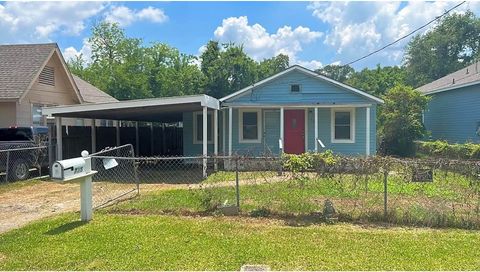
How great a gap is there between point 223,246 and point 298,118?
1151 centimetres

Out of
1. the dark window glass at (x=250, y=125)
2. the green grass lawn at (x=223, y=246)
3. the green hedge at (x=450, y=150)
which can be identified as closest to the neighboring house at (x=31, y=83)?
the dark window glass at (x=250, y=125)

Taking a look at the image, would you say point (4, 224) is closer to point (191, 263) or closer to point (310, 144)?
point (191, 263)

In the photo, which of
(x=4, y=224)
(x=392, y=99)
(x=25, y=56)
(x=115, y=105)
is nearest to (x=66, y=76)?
(x=25, y=56)

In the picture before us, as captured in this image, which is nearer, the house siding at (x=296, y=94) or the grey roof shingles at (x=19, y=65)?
the grey roof shingles at (x=19, y=65)

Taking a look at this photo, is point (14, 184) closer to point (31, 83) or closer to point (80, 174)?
point (31, 83)

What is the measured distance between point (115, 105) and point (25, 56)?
7.96 metres

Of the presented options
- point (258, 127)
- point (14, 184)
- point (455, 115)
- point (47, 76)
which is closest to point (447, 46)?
point (455, 115)

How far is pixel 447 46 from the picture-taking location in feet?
145

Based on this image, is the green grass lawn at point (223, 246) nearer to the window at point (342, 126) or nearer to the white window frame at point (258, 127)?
the white window frame at point (258, 127)

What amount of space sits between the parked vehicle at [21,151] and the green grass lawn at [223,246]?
6.29m

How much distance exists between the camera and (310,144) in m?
16.2

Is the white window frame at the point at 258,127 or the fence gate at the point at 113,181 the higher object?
the white window frame at the point at 258,127

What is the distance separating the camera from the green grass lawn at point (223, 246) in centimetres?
473

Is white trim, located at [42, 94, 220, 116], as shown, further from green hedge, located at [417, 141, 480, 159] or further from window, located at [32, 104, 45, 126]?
green hedge, located at [417, 141, 480, 159]
